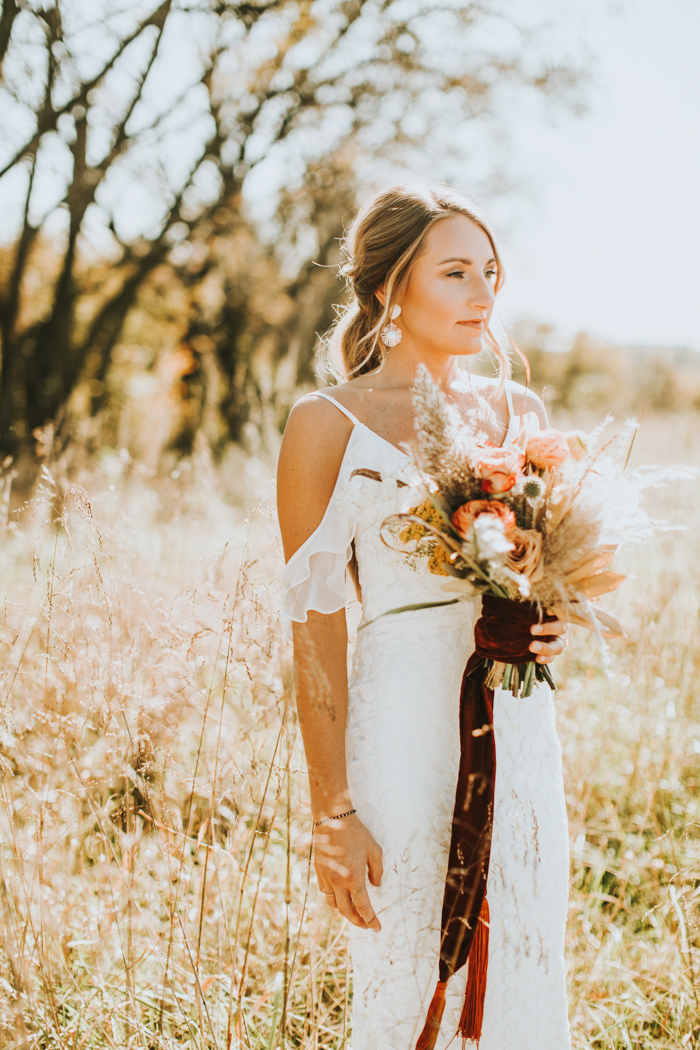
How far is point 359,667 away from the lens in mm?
1742

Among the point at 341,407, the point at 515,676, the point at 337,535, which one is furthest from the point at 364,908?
the point at 341,407

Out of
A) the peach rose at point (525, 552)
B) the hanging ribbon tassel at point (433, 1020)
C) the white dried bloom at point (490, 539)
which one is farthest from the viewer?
the hanging ribbon tassel at point (433, 1020)

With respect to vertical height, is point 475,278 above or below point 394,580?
above

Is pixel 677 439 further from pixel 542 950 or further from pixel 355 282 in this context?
pixel 542 950

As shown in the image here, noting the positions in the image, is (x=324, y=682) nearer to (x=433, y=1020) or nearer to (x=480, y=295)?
(x=433, y=1020)

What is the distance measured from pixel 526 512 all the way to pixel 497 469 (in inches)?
4.0

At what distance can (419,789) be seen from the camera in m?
1.61

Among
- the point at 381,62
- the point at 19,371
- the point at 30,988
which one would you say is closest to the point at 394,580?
the point at 30,988

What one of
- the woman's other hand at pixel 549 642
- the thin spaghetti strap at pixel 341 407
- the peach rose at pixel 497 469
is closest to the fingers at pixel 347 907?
the woman's other hand at pixel 549 642

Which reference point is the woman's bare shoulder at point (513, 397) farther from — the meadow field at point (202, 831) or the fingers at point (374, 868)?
the fingers at point (374, 868)

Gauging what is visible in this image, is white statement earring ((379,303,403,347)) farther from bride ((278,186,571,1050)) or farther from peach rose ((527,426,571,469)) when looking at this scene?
peach rose ((527,426,571,469))

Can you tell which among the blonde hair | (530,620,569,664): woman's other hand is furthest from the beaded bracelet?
the blonde hair

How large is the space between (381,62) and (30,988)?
34.7ft

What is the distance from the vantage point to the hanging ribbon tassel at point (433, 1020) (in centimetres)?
145
